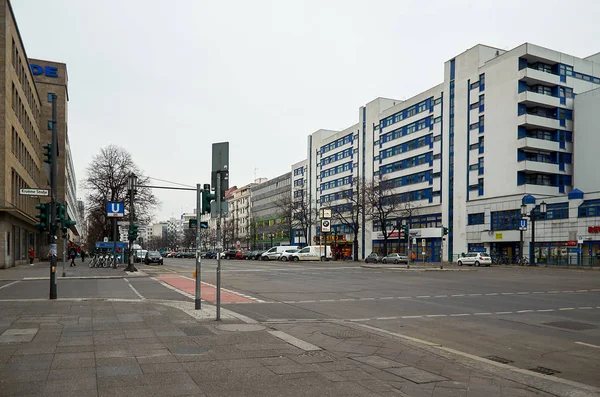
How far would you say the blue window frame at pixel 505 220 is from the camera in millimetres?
58944

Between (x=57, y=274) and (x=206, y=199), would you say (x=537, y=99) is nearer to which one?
(x=57, y=274)

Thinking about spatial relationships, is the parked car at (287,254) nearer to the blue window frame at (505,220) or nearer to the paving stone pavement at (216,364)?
the blue window frame at (505,220)

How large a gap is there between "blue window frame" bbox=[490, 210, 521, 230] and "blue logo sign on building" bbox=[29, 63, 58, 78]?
6062cm

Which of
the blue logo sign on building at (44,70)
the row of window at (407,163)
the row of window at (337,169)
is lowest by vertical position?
the row of window at (407,163)

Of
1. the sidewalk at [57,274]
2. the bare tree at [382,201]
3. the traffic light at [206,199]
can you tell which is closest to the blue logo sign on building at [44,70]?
the sidewalk at [57,274]

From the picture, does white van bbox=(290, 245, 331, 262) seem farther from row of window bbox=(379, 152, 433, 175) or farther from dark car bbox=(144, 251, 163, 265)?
row of window bbox=(379, 152, 433, 175)

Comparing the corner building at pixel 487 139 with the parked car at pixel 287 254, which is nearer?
the corner building at pixel 487 139

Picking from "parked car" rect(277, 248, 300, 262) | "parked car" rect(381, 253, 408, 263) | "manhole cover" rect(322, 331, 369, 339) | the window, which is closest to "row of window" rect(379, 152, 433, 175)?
the window

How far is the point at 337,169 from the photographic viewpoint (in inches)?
4045

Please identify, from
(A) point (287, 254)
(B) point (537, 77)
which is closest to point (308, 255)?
(A) point (287, 254)

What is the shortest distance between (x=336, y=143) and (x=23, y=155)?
65.4 metres

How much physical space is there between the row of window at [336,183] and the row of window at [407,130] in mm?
13121

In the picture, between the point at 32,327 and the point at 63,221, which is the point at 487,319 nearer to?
the point at 32,327

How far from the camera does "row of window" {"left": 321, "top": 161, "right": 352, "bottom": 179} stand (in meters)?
98.3
